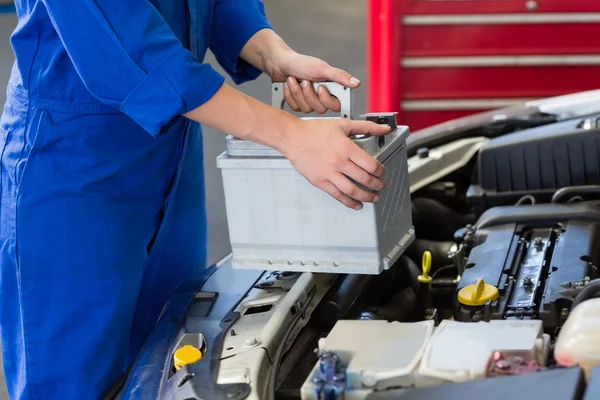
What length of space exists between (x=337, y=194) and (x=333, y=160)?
60mm

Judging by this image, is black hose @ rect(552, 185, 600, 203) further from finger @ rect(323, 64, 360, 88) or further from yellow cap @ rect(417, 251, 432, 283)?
finger @ rect(323, 64, 360, 88)

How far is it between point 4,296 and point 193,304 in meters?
0.36

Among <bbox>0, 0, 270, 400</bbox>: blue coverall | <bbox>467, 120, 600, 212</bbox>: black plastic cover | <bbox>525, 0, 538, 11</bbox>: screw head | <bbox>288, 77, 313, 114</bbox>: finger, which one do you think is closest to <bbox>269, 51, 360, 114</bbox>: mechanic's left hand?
<bbox>288, 77, 313, 114</bbox>: finger

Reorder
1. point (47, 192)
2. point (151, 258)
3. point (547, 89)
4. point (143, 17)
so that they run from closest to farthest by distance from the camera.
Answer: point (143, 17) → point (47, 192) → point (151, 258) → point (547, 89)

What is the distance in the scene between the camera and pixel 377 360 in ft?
4.05

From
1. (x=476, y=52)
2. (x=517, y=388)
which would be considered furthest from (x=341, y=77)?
(x=476, y=52)

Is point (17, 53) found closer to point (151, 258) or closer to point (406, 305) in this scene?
point (151, 258)

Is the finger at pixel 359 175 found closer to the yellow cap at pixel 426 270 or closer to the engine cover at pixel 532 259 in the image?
the engine cover at pixel 532 259

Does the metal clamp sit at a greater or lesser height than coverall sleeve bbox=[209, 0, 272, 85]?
lesser

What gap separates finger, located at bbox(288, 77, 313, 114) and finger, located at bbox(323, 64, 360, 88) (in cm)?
6

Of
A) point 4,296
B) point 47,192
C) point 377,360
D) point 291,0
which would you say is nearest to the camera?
point 377,360

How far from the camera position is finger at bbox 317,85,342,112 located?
158cm

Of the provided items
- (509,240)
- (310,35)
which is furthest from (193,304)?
(310,35)

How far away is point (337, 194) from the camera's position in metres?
1.34
